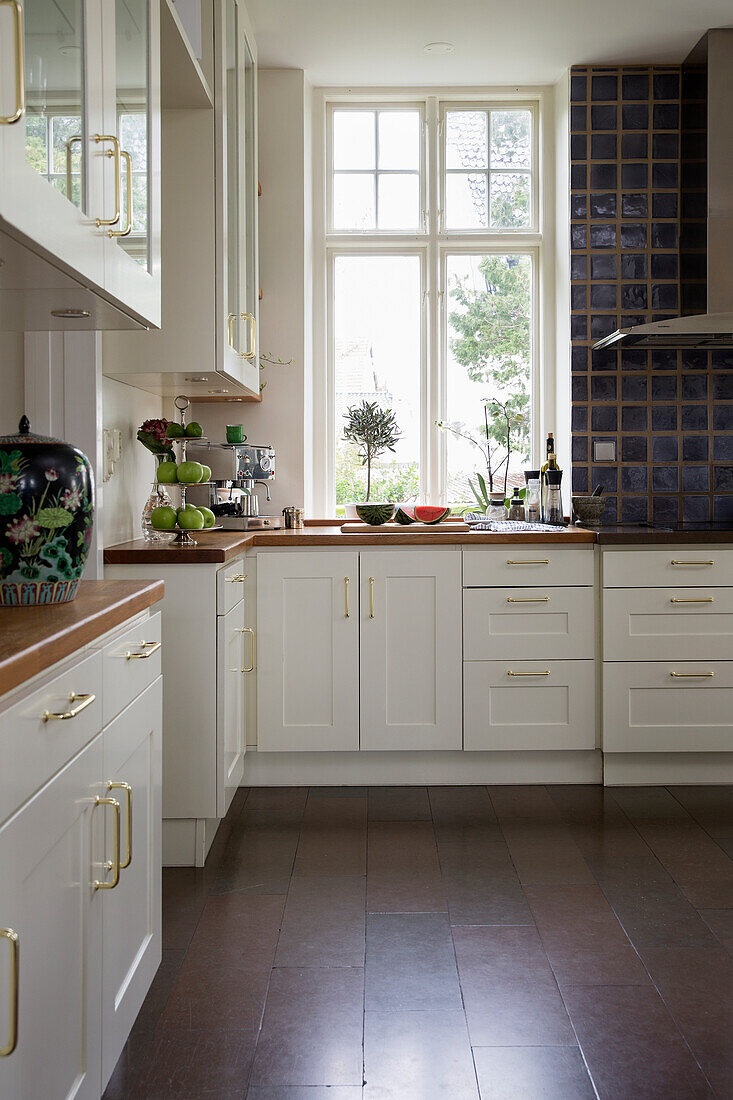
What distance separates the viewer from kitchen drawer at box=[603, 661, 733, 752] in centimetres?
326

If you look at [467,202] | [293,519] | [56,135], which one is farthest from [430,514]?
[56,135]

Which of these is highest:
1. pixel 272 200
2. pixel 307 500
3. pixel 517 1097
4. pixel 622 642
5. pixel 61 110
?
pixel 272 200

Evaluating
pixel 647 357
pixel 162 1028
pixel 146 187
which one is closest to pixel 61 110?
pixel 146 187

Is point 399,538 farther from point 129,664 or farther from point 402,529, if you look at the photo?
point 129,664

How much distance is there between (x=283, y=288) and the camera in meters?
3.98

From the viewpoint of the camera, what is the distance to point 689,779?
3342 mm

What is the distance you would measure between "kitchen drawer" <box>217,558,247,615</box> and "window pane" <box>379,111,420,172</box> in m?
2.08

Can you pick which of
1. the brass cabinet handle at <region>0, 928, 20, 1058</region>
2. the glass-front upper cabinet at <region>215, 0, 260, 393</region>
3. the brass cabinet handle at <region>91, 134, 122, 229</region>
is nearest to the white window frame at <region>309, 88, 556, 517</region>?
the glass-front upper cabinet at <region>215, 0, 260, 393</region>

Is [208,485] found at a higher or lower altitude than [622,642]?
higher

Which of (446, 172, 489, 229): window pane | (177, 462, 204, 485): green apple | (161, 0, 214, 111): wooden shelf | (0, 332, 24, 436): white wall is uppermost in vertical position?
(446, 172, 489, 229): window pane

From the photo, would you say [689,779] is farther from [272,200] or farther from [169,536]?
[272,200]

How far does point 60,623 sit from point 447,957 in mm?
1268

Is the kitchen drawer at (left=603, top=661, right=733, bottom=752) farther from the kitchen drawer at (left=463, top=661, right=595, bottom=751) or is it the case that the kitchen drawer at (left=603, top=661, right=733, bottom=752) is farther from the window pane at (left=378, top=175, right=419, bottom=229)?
the window pane at (left=378, top=175, right=419, bottom=229)

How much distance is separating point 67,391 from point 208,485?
3.84ft
